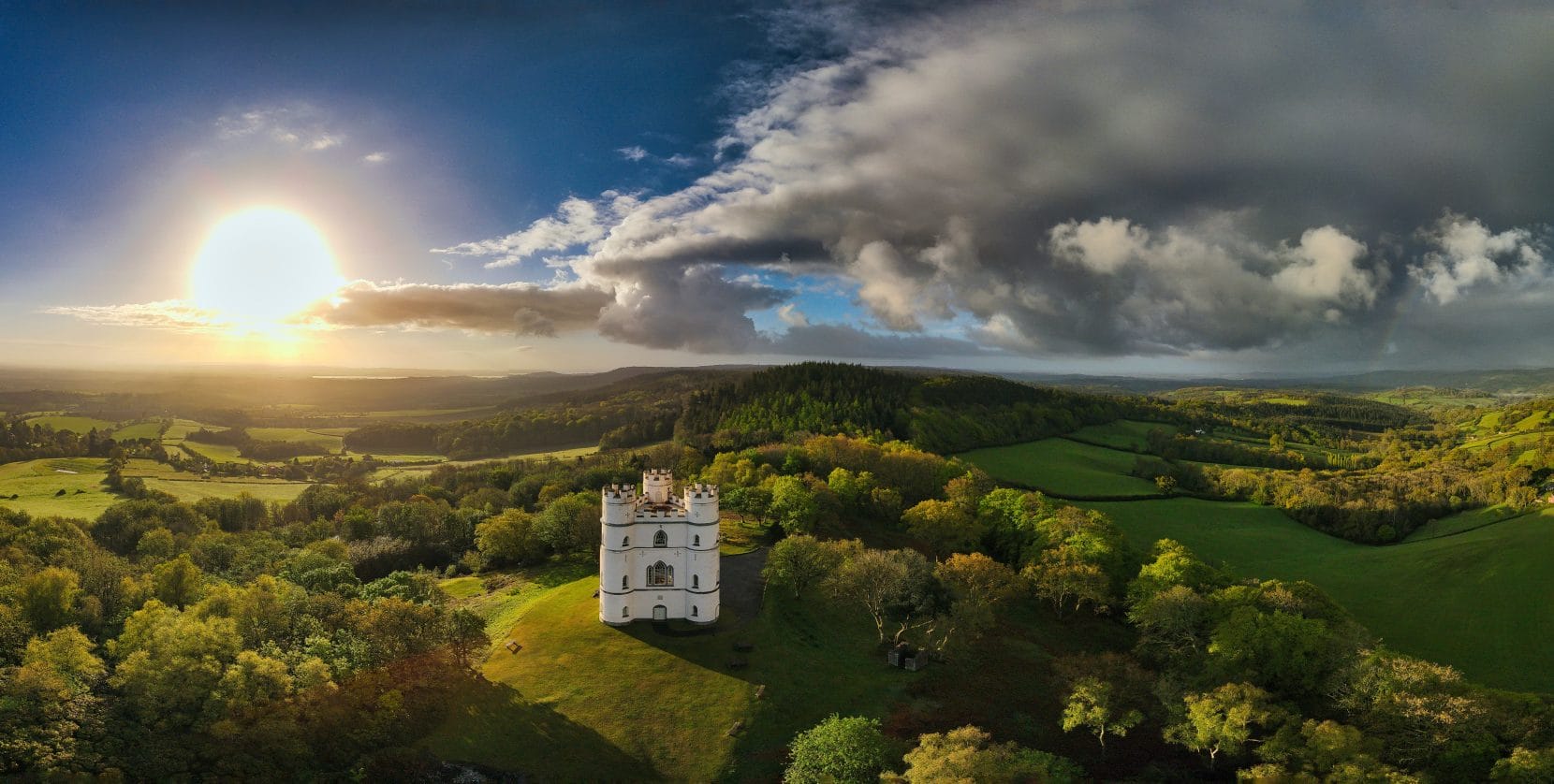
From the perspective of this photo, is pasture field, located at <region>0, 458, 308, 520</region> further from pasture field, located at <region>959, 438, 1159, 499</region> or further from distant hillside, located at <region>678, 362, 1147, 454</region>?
pasture field, located at <region>959, 438, 1159, 499</region>

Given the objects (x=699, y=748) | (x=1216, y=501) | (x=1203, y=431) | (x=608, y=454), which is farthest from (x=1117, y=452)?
(x=699, y=748)

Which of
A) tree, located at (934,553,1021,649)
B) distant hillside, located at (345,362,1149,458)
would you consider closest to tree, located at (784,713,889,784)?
tree, located at (934,553,1021,649)

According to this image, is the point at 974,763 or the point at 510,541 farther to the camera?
the point at 510,541

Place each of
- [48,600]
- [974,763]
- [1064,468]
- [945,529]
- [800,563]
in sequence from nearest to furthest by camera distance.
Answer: [974,763], [48,600], [800,563], [945,529], [1064,468]

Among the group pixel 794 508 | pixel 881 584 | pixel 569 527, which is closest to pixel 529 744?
pixel 881 584

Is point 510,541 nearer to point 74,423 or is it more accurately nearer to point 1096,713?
point 1096,713
